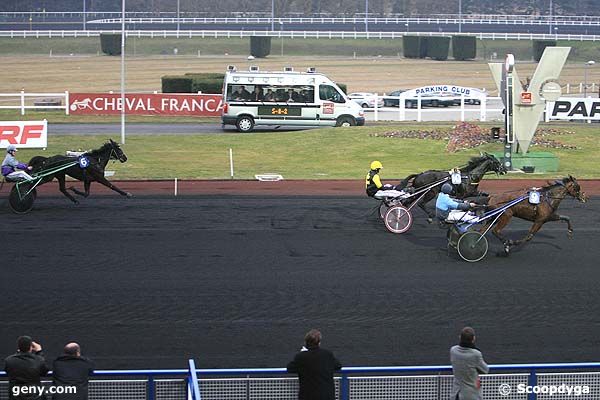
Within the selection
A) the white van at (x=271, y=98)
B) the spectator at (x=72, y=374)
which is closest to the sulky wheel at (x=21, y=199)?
the spectator at (x=72, y=374)

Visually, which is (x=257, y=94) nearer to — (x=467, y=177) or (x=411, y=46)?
(x=467, y=177)

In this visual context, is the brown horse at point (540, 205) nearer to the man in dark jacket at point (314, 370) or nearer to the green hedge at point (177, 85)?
the man in dark jacket at point (314, 370)

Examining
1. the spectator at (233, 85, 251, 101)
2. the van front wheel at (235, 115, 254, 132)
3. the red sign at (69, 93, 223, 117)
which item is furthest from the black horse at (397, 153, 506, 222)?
the red sign at (69, 93, 223, 117)

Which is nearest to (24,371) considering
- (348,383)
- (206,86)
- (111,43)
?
(348,383)

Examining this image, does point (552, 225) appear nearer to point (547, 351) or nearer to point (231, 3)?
point (547, 351)

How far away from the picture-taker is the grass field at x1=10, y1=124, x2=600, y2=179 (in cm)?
2959

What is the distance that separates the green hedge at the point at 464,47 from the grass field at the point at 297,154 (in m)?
49.5

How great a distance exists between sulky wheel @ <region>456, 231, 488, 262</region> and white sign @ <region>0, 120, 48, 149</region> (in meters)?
19.0

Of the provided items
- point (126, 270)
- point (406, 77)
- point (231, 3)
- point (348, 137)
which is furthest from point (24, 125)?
point (231, 3)

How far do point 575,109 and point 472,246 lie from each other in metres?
26.2

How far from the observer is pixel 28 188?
22.2 meters

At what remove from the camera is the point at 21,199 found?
880 inches

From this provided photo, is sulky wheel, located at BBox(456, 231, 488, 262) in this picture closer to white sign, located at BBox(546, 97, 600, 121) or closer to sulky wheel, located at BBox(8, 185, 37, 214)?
sulky wheel, located at BBox(8, 185, 37, 214)

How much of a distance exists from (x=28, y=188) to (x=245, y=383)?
13.7 m
